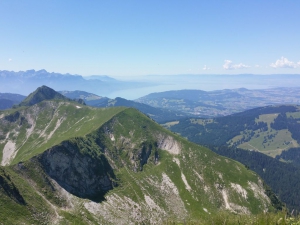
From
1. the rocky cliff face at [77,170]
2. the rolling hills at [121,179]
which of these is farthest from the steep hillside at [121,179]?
the rocky cliff face at [77,170]

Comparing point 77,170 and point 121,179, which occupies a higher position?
point 77,170

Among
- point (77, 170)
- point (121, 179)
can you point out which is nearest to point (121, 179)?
point (121, 179)

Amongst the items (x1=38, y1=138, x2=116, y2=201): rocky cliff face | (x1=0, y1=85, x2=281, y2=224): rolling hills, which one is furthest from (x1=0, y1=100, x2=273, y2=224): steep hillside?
(x1=38, y1=138, x2=116, y2=201): rocky cliff face

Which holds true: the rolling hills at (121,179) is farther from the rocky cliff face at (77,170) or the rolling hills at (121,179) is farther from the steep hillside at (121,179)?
the rocky cliff face at (77,170)

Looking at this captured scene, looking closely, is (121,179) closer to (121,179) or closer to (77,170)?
(121,179)

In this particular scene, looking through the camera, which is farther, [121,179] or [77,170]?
[121,179]

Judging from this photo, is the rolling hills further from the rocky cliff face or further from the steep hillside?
the rocky cliff face
